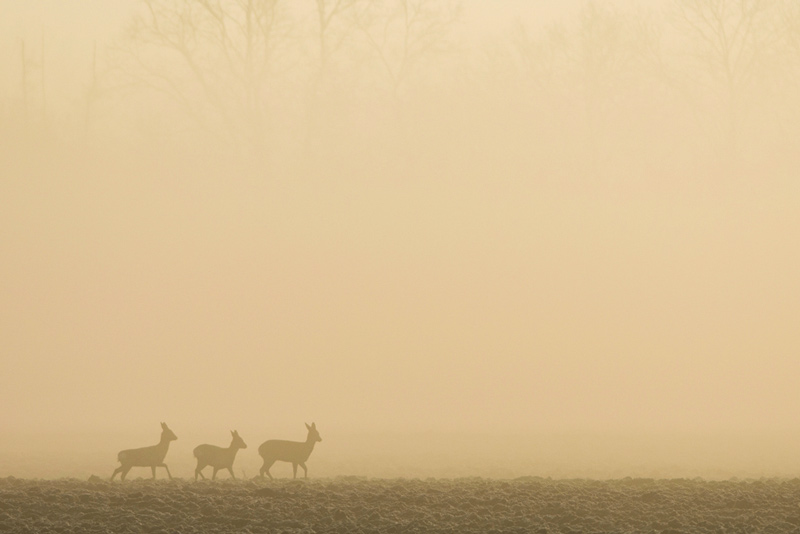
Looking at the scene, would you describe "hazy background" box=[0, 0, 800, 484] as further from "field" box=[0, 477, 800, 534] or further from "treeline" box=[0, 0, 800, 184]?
"field" box=[0, 477, 800, 534]

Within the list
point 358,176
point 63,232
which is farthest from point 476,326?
point 63,232

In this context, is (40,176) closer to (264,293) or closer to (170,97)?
(170,97)

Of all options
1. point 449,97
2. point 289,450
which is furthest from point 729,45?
point 289,450

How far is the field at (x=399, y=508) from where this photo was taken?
788 cm

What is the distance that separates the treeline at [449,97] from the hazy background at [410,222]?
12cm

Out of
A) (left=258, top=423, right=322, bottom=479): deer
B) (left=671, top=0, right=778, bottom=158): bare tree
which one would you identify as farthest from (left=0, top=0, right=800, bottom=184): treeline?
(left=258, top=423, right=322, bottom=479): deer

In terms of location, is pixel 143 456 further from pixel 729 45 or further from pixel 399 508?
pixel 729 45

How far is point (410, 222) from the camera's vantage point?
4228 centimetres

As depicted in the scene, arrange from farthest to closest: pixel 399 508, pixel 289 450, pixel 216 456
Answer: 1. pixel 289 450
2. pixel 216 456
3. pixel 399 508

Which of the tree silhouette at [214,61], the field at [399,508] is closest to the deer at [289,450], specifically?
the field at [399,508]

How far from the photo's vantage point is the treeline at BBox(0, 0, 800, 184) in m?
43.8

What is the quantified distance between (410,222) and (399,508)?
34157 mm

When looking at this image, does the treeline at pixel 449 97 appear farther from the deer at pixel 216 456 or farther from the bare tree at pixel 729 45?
the deer at pixel 216 456

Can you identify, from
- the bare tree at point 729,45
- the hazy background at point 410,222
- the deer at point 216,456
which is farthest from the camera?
the bare tree at point 729,45
